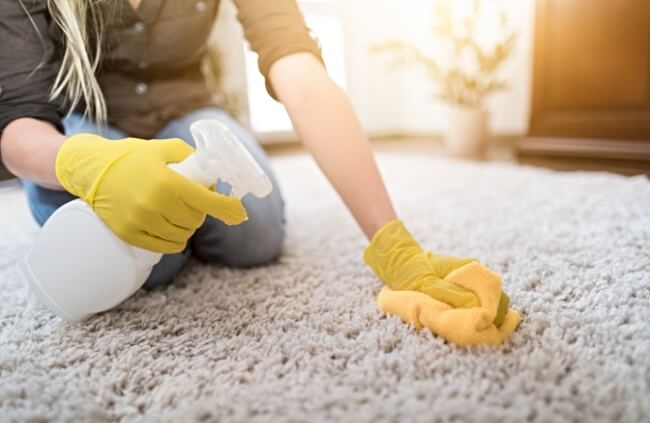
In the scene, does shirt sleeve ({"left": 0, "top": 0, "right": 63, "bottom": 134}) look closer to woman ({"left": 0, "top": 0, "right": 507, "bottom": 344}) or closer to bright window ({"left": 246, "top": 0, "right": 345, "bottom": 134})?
woman ({"left": 0, "top": 0, "right": 507, "bottom": 344})

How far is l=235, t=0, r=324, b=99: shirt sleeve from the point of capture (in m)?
0.59

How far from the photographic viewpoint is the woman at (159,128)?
42 cm

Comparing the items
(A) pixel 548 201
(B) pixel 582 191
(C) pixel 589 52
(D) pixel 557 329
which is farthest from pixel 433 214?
(C) pixel 589 52

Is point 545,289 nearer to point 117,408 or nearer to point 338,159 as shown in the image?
point 338,159

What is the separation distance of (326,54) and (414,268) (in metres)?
1.78

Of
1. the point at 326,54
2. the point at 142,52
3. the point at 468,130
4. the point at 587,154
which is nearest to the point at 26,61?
the point at 142,52

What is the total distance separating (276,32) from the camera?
59cm

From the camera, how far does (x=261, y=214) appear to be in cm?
70

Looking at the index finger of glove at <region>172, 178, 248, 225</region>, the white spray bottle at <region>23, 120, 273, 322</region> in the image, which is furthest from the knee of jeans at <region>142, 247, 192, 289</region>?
the index finger of glove at <region>172, 178, 248, 225</region>

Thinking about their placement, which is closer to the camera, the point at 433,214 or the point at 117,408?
the point at 117,408

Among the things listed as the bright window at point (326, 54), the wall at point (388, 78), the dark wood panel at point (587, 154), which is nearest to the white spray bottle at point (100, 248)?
the dark wood panel at point (587, 154)

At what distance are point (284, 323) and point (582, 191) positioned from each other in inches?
31.2

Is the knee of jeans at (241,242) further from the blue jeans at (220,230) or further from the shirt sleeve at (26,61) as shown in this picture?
the shirt sleeve at (26,61)

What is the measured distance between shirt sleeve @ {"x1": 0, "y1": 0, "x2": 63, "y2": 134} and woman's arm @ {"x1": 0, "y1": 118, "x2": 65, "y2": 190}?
0.02 m
